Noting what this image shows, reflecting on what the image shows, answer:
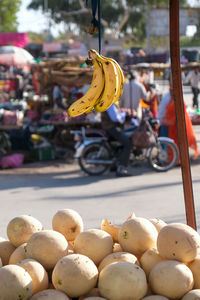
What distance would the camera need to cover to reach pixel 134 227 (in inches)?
136

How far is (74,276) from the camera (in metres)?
3.05

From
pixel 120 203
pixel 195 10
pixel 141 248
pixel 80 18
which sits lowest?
pixel 120 203

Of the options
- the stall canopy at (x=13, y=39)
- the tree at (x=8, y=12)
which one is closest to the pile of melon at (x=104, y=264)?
the stall canopy at (x=13, y=39)

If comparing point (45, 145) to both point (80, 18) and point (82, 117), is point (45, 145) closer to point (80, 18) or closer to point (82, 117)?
point (82, 117)

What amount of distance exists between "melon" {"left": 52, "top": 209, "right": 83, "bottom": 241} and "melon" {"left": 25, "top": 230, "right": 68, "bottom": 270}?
1.40ft

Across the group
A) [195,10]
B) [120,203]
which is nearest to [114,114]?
[120,203]

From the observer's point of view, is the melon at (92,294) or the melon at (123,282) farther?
the melon at (92,294)

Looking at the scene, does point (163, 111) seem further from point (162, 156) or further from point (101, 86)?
point (101, 86)

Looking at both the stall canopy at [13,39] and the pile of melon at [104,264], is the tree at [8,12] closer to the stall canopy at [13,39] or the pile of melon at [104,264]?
the stall canopy at [13,39]

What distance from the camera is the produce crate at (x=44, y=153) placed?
12.0 metres

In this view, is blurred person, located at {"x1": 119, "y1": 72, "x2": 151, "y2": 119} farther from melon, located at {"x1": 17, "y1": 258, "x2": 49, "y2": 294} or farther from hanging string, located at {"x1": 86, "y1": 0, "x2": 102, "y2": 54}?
melon, located at {"x1": 17, "y1": 258, "x2": 49, "y2": 294}

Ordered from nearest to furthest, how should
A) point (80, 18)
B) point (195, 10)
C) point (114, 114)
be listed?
1. point (114, 114)
2. point (195, 10)
3. point (80, 18)

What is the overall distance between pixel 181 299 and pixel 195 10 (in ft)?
105

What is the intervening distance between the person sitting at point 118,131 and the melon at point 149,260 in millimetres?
6395
